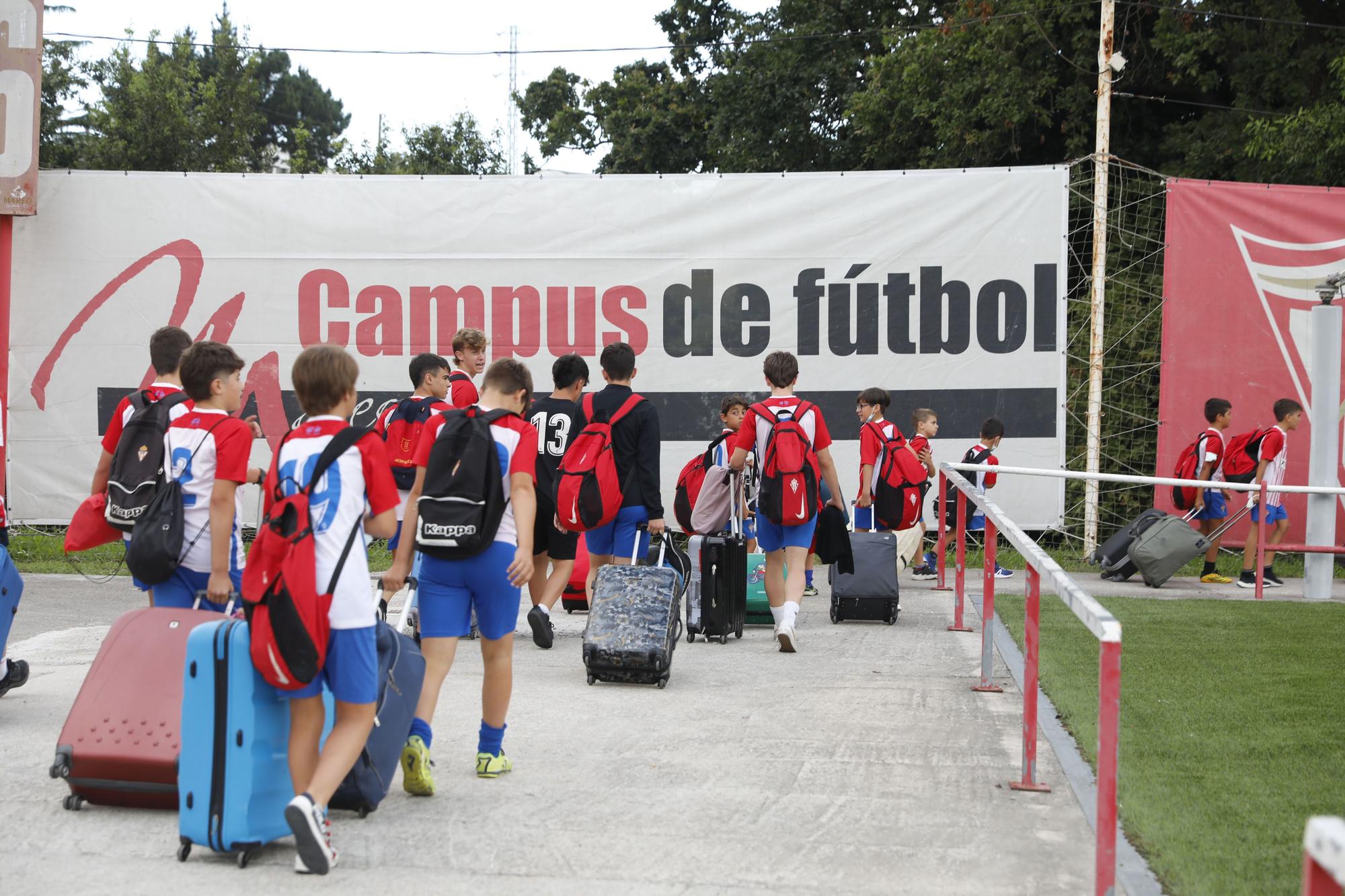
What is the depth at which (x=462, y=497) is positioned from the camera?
4.87m

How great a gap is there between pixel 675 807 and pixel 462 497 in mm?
1351

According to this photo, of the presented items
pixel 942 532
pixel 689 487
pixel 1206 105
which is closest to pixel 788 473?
pixel 689 487

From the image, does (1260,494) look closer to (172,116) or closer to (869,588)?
(869,588)

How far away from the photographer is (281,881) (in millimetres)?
3967

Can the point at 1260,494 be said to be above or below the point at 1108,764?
above

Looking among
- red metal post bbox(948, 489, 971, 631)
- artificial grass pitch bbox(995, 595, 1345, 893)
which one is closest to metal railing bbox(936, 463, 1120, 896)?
artificial grass pitch bbox(995, 595, 1345, 893)

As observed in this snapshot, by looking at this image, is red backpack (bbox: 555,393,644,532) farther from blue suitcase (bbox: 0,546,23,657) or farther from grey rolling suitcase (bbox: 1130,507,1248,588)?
grey rolling suitcase (bbox: 1130,507,1248,588)

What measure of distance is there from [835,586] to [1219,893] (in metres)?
5.89

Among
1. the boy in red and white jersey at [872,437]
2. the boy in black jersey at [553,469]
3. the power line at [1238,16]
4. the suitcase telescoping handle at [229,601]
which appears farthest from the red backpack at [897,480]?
the power line at [1238,16]

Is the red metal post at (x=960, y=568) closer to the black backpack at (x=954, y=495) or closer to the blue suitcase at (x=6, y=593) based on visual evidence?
the black backpack at (x=954, y=495)

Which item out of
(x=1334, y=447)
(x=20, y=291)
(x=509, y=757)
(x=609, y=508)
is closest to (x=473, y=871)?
(x=509, y=757)

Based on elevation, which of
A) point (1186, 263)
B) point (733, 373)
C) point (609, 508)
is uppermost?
point (1186, 263)

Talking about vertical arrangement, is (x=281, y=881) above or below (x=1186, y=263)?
below

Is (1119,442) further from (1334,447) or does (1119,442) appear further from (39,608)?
(39,608)
